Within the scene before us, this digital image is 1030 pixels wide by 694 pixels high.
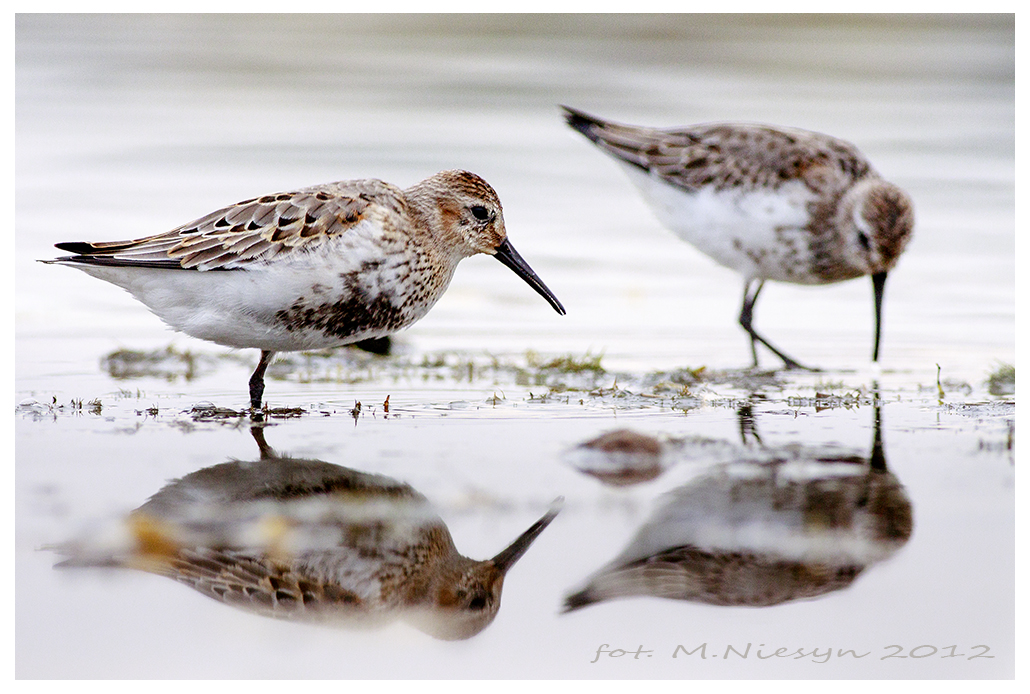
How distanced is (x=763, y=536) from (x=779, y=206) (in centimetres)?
519

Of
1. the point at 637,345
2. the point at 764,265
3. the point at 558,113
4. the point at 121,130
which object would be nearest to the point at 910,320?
the point at 764,265

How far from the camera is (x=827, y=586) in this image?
3838 mm

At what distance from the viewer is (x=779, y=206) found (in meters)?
8.95

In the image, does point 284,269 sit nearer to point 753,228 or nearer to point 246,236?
point 246,236

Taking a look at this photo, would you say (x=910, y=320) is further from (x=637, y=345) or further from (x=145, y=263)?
(x=145, y=263)

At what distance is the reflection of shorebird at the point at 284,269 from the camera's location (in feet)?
19.0

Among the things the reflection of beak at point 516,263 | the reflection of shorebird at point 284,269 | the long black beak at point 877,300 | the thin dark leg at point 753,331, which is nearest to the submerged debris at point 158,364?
the reflection of shorebird at point 284,269

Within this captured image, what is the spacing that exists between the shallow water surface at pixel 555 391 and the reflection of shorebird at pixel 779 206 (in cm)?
63

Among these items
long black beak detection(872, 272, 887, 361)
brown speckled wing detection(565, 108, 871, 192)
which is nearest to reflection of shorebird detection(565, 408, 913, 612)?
long black beak detection(872, 272, 887, 361)

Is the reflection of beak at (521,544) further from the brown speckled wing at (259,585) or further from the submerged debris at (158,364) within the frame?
the submerged debris at (158,364)

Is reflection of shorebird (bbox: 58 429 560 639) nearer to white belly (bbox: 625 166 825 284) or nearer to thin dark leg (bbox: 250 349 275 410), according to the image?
thin dark leg (bbox: 250 349 275 410)

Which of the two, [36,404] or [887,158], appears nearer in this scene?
[36,404]

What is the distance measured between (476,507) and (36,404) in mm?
2894

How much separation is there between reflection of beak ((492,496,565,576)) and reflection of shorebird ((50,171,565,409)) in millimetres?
1875
